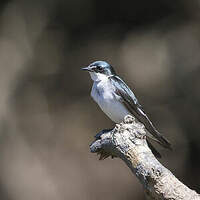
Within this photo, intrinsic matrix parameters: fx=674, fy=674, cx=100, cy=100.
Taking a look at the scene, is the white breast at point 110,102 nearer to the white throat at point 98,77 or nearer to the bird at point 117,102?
the bird at point 117,102

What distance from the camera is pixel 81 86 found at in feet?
26.9

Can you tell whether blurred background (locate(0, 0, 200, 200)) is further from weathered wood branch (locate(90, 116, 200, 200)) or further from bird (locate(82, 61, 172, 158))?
weathered wood branch (locate(90, 116, 200, 200))

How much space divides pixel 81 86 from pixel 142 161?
516cm

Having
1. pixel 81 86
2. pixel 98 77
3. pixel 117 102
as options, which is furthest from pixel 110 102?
pixel 81 86

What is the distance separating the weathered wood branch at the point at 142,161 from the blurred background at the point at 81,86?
12.9 feet

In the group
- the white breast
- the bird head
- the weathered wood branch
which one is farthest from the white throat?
the weathered wood branch

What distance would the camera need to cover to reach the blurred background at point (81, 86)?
7.46 meters

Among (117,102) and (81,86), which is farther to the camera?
(81,86)

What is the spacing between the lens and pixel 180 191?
9.44 ft

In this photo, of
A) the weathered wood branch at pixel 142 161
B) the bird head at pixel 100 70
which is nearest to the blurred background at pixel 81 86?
the bird head at pixel 100 70

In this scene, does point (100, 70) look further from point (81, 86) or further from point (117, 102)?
point (81, 86)

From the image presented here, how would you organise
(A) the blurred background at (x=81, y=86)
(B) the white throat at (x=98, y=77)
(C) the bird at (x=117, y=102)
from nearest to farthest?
(C) the bird at (x=117, y=102)
(B) the white throat at (x=98, y=77)
(A) the blurred background at (x=81, y=86)

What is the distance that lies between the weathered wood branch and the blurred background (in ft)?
12.9

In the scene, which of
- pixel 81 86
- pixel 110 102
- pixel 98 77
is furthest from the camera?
pixel 81 86
